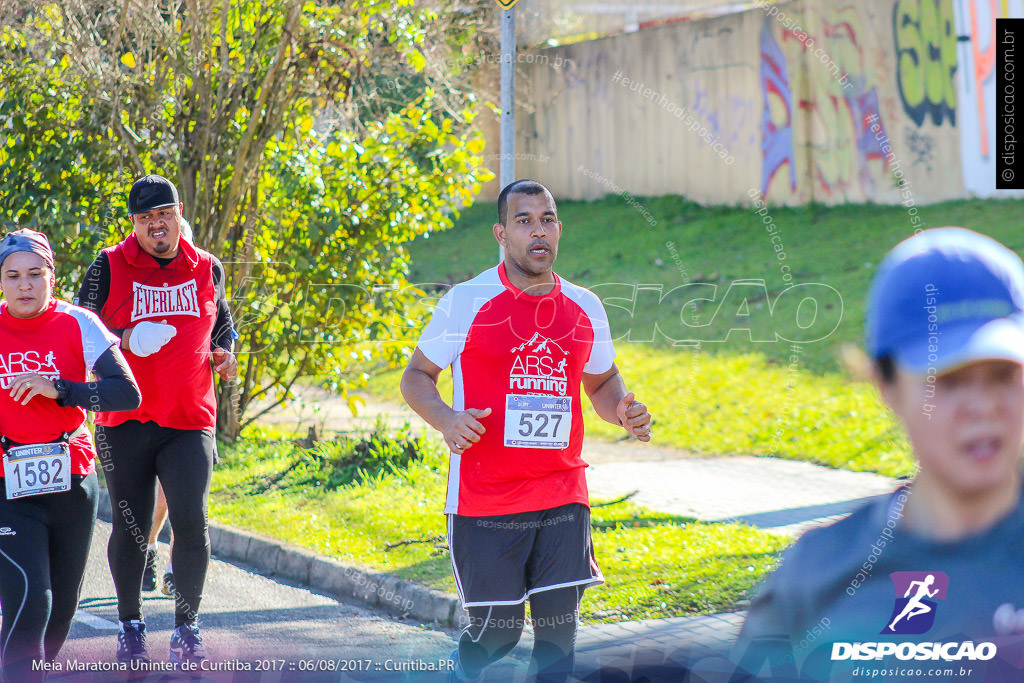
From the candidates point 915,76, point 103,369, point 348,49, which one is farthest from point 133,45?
point 915,76

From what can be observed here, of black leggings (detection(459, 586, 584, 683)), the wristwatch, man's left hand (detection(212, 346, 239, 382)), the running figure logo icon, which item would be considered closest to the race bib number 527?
black leggings (detection(459, 586, 584, 683))

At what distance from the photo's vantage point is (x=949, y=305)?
1.37 meters

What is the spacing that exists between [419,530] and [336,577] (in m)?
0.69

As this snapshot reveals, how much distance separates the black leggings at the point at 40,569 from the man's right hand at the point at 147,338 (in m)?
0.82

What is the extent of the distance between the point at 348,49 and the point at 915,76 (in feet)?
26.4

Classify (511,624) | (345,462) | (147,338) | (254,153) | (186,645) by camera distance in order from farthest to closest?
1. (254,153)
2. (345,462)
3. (147,338)
4. (186,645)
5. (511,624)

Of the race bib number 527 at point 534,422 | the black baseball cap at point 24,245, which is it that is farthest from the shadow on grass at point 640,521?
the black baseball cap at point 24,245

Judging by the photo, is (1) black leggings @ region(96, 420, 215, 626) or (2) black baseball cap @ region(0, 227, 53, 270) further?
(1) black leggings @ region(96, 420, 215, 626)

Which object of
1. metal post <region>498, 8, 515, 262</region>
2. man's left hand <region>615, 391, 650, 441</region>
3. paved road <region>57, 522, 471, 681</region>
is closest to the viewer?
man's left hand <region>615, 391, 650, 441</region>

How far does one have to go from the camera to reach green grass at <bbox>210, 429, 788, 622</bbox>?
5891 mm

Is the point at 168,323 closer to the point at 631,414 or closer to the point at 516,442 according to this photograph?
the point at 516,442

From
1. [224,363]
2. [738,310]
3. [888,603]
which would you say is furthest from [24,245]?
[738,310]

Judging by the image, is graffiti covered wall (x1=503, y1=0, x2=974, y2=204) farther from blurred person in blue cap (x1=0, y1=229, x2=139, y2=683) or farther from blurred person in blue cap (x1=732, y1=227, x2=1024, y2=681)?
blurred person in blue cap (x1=732, y1=227, x2=1024, y2=681)

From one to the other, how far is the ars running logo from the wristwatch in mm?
1713
